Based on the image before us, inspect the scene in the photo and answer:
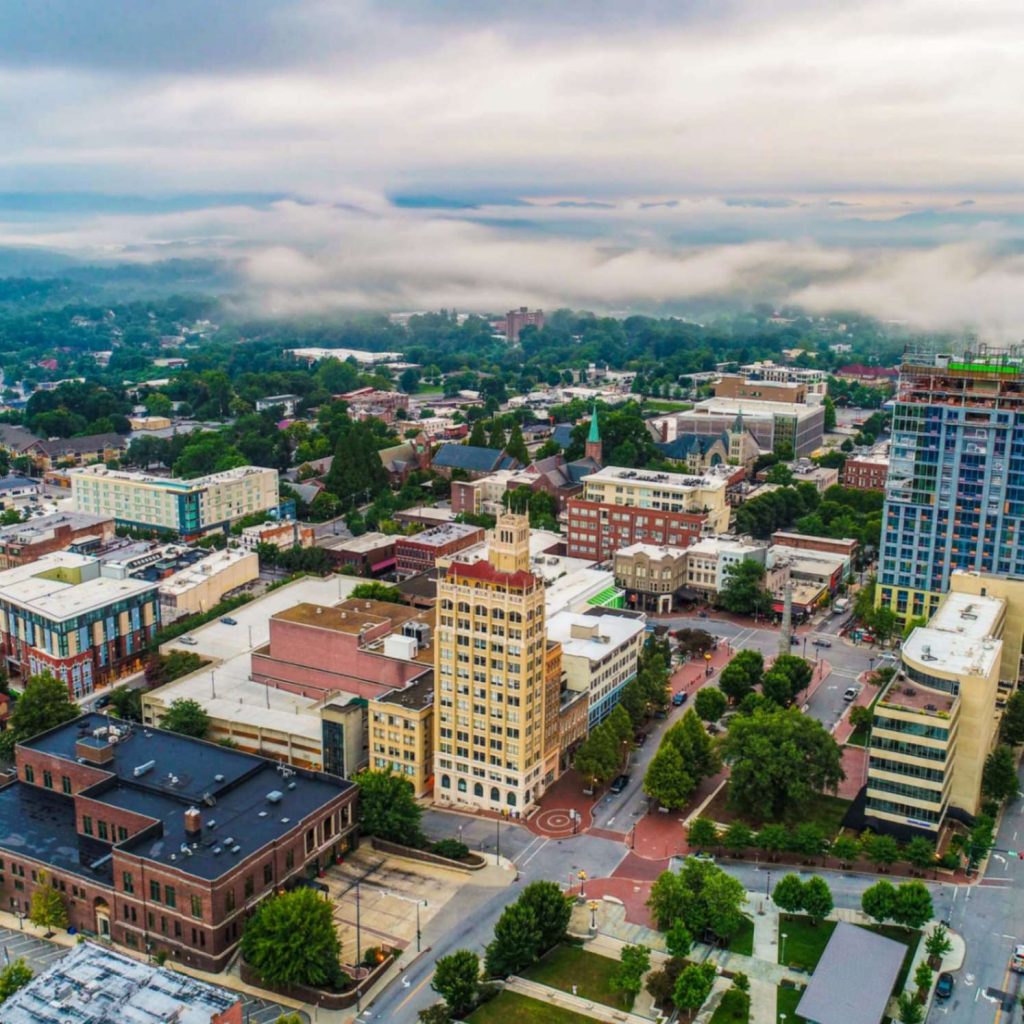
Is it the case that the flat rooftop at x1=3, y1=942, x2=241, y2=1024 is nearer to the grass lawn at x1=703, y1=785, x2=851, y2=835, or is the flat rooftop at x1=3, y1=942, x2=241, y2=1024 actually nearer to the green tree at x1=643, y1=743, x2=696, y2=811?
the green tree at x1=643, y1=743, x2=696, y2=811

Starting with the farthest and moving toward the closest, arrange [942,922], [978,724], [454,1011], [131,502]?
1. [131,502]
2. [978,724]
3. [942,922]
4. [454,1011]

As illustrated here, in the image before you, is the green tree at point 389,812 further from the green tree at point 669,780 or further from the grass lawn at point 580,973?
the green tree at point 669,780

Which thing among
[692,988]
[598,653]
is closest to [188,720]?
[598,653]

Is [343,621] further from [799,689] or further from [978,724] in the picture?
[978,724]

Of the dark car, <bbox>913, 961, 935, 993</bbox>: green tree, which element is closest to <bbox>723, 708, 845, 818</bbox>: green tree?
the dark car

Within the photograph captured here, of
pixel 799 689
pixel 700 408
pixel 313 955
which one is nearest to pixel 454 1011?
pixel 313 955

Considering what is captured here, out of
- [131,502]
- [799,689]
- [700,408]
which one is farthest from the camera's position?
[700,408]

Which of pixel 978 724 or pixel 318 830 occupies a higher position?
A: pixel 978 724

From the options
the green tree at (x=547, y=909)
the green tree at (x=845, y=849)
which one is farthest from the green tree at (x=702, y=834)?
the green tree at (x=547, y=909)
